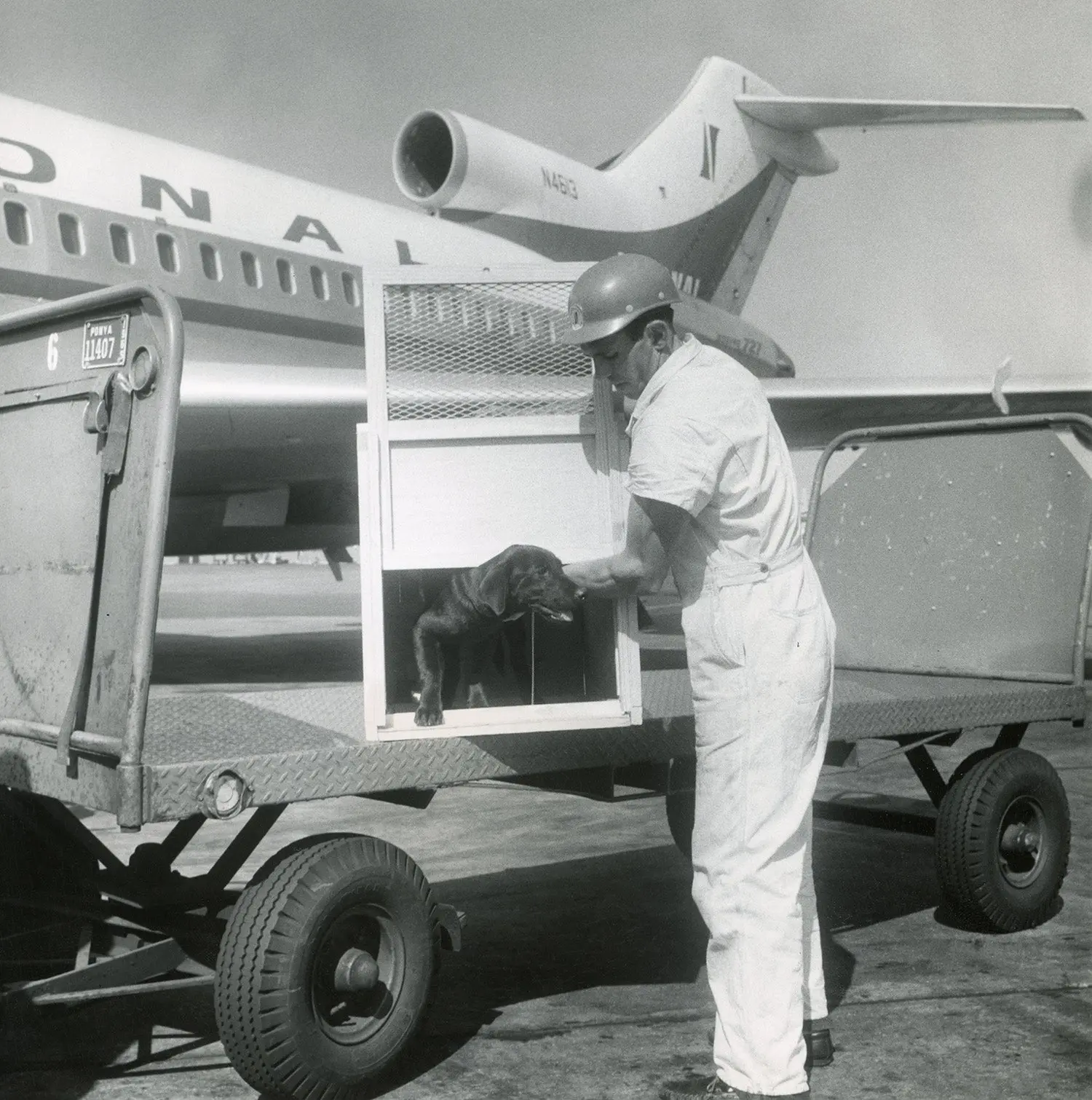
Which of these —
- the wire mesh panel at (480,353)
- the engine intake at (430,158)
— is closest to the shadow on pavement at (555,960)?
the wire mesh panel at (480,353)

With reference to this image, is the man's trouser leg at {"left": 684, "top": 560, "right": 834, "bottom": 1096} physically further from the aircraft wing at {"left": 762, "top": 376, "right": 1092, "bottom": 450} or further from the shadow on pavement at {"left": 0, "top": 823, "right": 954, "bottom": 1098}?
the aircraft wing at {"left": 762, "top": 376, "right": 1092, "bottom": 450}

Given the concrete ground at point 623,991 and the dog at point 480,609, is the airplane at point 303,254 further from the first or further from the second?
the dog at point 480,609

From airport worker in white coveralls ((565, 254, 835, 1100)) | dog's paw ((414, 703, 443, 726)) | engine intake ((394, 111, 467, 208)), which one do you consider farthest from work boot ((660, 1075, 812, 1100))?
engine intake ((394, 111, 467, 208))

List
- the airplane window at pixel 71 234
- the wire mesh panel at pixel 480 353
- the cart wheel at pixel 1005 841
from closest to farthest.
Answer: the wire mesh panel at pixel 480 353 → the cart wheel at pixel 1005 841 → the airplane window at pixel 71 234

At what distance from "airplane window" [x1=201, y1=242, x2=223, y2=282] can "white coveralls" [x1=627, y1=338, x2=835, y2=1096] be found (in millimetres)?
9062

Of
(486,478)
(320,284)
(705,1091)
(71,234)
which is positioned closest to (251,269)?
(320,284)

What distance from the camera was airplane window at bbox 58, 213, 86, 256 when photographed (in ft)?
32.7

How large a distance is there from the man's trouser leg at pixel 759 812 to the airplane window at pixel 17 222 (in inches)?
332

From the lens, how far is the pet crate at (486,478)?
3021 mm

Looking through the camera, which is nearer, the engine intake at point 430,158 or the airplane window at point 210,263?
the airplane window at point 210,263

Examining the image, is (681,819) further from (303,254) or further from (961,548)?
(303,254)

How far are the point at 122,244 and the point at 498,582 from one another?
8562mm

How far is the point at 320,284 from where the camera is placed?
486 inches

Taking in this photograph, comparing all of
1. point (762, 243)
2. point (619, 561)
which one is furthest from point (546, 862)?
point (762, 243)
